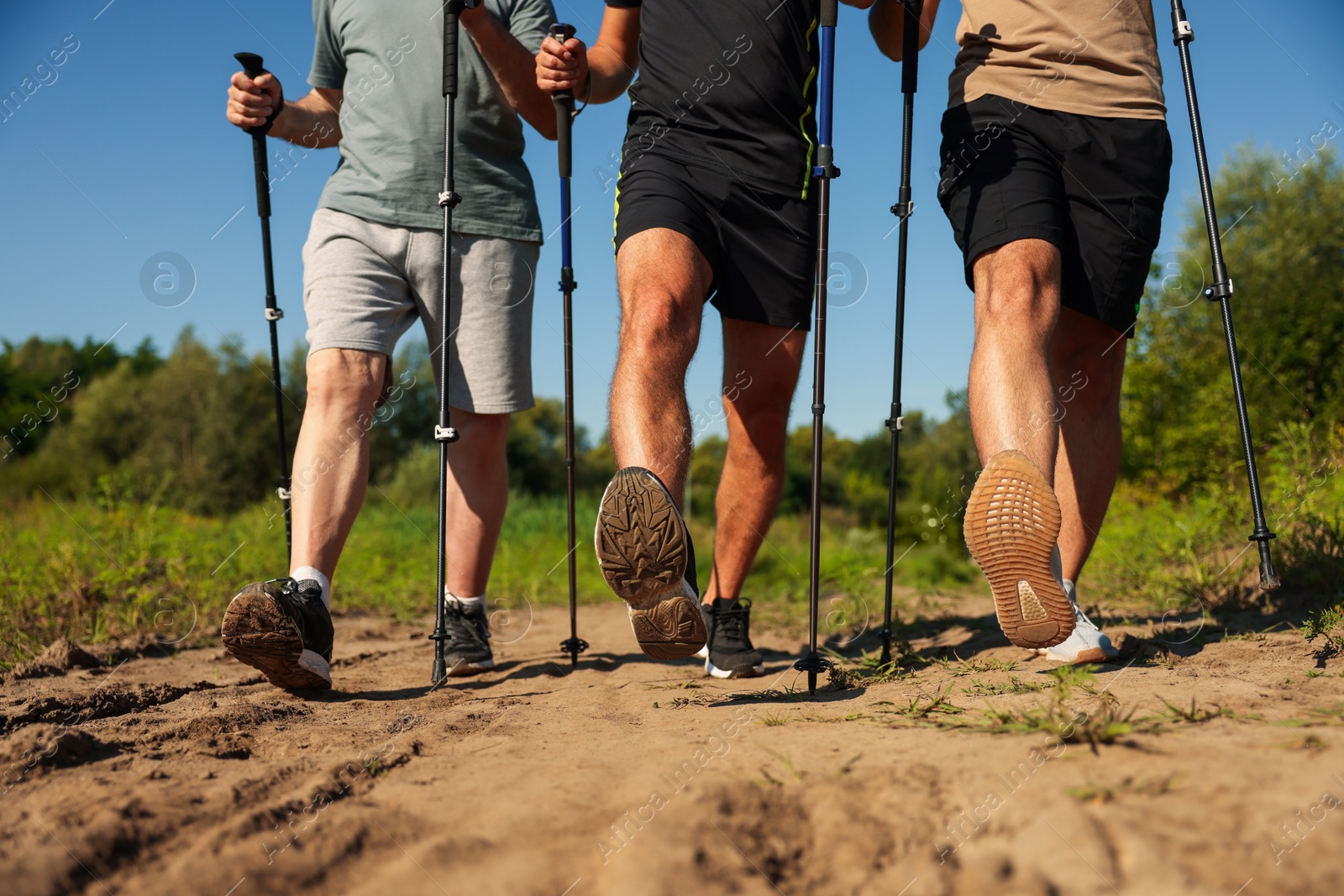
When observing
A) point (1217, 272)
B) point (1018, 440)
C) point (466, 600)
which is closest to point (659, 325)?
point (1018, 440)

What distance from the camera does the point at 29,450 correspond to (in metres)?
25.8

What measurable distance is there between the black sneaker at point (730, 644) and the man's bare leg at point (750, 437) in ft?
0.23

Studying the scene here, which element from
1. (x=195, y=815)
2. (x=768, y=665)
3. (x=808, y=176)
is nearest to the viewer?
(x=195, y=815)

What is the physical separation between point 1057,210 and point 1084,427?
85cm

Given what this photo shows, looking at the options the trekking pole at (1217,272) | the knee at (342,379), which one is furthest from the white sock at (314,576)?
the trekking pole at (1217,272)

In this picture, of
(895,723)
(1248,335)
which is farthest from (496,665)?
(1248,335)

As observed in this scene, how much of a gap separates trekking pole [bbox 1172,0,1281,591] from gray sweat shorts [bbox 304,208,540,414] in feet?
7.25

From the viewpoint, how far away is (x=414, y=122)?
3.07m

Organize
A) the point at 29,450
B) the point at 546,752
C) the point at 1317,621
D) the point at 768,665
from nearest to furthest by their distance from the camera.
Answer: the point at 546,752 → the point at 1317,621 → the point at 768,665 → the point at 29,450

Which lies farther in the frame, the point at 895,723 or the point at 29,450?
the point at 29,450

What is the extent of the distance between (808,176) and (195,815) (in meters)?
2.49

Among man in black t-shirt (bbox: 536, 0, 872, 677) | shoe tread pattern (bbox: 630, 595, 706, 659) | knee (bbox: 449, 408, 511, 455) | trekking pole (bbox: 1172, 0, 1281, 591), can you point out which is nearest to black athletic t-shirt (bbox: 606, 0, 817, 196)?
man in black t-shirt (bbox: 536, 0, 872, 677)

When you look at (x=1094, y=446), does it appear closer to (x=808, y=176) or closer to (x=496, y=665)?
(x=808, y=176)

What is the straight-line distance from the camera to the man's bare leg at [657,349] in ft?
7.04
